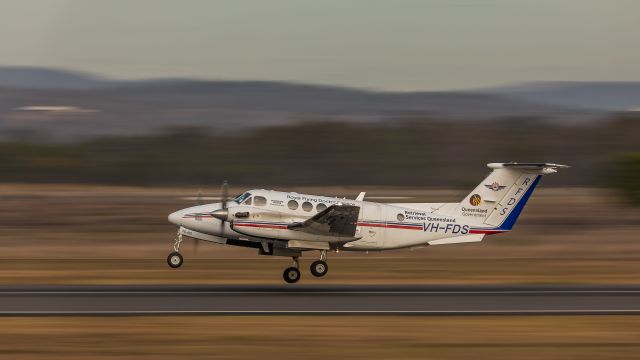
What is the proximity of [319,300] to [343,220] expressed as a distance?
3830mm

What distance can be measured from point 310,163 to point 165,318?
246 feet

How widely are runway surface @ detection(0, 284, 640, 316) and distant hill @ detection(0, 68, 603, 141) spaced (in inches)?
3336

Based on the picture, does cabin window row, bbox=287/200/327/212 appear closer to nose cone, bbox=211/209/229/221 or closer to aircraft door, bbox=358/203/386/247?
aircraft door, bbox=358/203/386/247

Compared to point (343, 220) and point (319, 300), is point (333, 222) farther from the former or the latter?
point (319, 300)

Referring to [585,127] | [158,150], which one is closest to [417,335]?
[158,150]

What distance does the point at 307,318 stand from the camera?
16766 millimetres

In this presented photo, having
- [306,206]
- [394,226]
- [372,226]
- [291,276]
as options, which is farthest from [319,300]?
[394,226]

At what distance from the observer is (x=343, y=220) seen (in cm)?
2291

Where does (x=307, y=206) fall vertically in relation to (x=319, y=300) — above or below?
above

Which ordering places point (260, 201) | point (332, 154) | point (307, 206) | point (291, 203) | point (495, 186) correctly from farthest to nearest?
point (332, 154)
point (495, 186)
point (307, 206)
point (291, 203)
point (260, 201)

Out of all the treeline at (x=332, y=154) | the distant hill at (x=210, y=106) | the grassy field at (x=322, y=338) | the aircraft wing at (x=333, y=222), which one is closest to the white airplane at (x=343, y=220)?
the aircraft wing at (x=333, y=222)

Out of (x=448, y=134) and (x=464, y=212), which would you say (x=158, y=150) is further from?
(x=464, y=212)

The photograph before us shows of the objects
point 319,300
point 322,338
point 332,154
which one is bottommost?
point 322,338

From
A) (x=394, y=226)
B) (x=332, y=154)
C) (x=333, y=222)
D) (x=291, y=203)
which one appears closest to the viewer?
(x=333, y=222)
